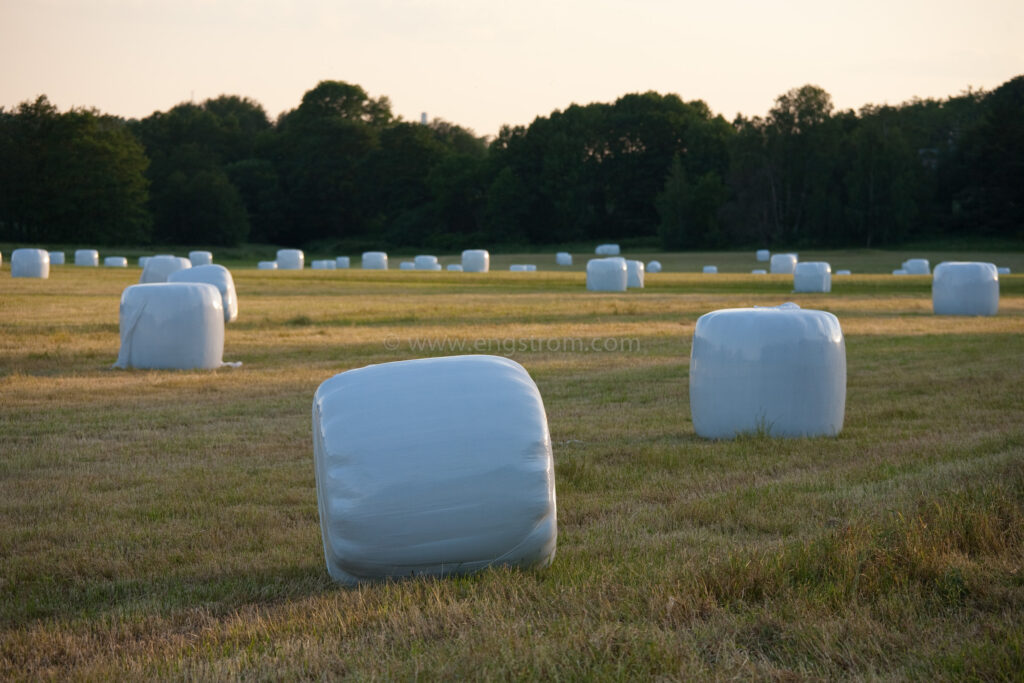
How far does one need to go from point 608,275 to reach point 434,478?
98.4ft

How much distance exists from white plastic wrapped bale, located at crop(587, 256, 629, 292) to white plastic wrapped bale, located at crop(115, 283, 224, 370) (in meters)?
21.5

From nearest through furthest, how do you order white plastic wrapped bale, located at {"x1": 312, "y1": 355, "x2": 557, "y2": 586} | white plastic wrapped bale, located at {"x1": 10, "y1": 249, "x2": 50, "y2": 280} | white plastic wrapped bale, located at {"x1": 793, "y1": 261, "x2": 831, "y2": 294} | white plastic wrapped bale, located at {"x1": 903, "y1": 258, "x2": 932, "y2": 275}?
white plastic wrapped bale, located at {"x1": 312, "y1": 355, "x2": 557, "y2": 586}
white plastic wrapped bale, located at {"x1": 793, "y1": 261, "x2": 831, "y2": 294}
white plastic wrapped bale, located at {"x1": 10, "y1": 249, "x2": 50, "y2": 280}
white plastic wrapped bale, located at {"x1": 903, "y1": 258, "x2": 932, "y2": 275}

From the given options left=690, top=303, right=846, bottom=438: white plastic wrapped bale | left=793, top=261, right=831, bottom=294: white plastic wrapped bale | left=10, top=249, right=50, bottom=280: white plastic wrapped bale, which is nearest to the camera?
left=690, top=303, right=846, bottom=438: white plastic wrapped bale

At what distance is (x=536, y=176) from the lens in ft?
314

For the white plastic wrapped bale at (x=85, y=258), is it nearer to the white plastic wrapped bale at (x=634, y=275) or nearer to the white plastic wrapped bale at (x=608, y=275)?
the white plastic wrapped bale at (x=634, y=275)

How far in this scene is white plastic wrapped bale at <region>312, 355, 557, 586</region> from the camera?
4.88 m

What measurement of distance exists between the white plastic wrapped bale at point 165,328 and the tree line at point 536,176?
66953mm

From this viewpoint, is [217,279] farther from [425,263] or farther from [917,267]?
[917,267]

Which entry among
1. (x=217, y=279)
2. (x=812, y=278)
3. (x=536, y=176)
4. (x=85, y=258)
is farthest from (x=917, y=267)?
(x=536, y=176)

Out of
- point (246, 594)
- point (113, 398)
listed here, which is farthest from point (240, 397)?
point (246, 594)

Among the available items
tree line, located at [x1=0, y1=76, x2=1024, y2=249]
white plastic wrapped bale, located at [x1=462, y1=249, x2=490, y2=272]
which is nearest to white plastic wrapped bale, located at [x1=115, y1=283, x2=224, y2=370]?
white plastic wrapped bale, located at [x1=462, y1=249, x2=490, y2=272]

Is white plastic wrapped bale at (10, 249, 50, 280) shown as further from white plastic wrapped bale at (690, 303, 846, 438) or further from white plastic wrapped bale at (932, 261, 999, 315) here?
white plastic wrapped bale at (690, 303, 846, 438)

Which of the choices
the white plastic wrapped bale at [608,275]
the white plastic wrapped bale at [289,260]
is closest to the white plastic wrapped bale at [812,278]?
the white plastic wrapped bale at [608,275]

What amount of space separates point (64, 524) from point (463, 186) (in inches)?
3586
